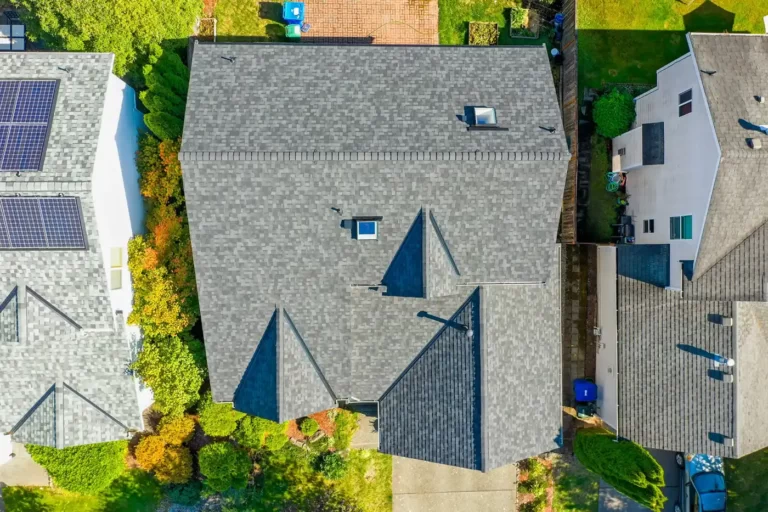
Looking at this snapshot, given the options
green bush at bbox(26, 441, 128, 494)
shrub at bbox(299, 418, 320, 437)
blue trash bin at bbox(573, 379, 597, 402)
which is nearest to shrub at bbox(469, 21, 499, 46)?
blue trash bin at bbox(573, 379, 597, 402)

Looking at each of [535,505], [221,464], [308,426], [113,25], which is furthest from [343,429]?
[113,25]

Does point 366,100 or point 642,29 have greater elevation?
point 642,29

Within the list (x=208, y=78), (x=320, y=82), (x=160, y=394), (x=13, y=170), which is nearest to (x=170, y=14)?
(x=208, y=78)

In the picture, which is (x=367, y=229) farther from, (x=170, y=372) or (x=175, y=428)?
(x=175, y=428)

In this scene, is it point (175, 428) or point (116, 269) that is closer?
point (116, 269)

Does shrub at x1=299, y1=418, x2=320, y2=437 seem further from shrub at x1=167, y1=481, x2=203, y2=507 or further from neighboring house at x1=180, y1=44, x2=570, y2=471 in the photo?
shrub at x1=167, y1=481, x2=203, y2=507
